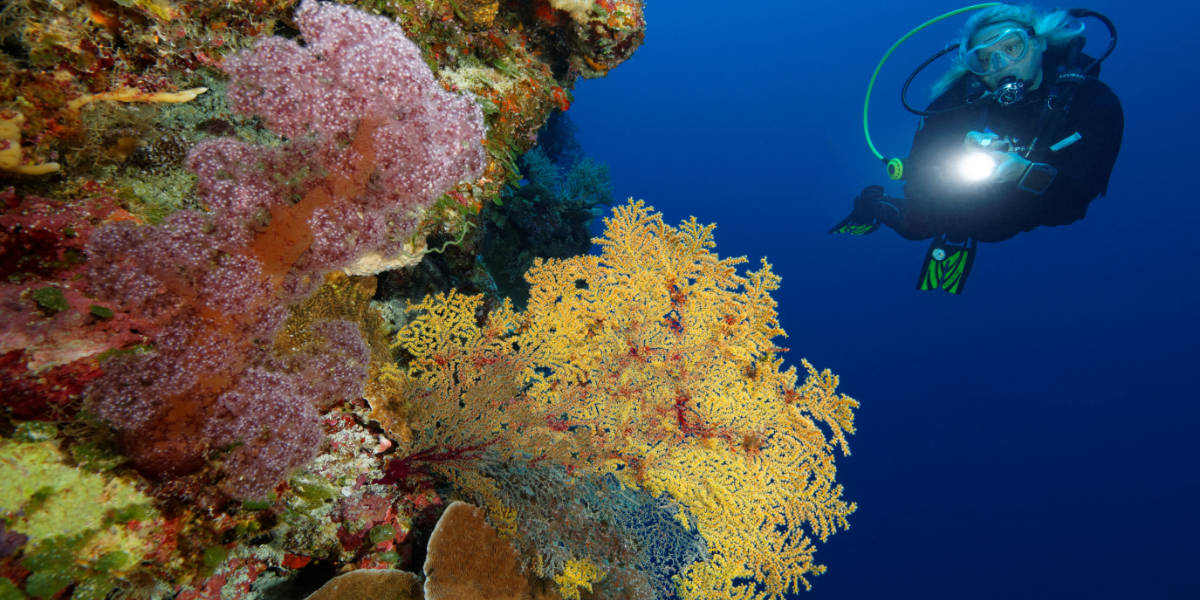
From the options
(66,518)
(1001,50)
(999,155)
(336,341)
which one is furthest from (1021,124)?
(66,518)

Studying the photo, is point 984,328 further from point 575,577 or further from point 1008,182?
point 575,577

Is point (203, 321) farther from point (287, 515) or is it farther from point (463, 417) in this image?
point (463, 417)

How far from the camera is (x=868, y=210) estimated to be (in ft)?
26.2

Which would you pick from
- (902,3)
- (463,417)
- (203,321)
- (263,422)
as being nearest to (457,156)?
(203,321)

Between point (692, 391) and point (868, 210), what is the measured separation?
632 cm

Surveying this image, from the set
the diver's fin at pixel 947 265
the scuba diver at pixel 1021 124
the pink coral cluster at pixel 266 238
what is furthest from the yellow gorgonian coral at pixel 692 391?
the diver's fin at pixel 947 265

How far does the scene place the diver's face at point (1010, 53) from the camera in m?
5.84

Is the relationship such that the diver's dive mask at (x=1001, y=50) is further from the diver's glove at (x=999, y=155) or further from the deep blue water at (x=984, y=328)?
the deep blue water at (x=984, y=328)

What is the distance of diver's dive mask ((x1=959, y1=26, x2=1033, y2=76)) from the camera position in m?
5.79

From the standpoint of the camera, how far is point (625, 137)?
74938 millimetres

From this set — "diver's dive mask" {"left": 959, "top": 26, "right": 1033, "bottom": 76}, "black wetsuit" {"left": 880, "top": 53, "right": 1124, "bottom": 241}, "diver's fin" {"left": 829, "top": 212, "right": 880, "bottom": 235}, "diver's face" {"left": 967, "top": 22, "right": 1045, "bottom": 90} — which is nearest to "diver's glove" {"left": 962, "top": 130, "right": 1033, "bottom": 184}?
"black wetsuit" {"left": 880, "top": 53, "right": 1124, "bottom": 241}

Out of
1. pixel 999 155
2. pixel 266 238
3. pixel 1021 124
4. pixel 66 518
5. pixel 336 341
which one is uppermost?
pixel 1021 124

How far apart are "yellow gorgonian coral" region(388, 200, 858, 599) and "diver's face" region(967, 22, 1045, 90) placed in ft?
18.3

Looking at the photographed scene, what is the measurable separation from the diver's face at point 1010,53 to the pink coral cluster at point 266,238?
7.62 metres
